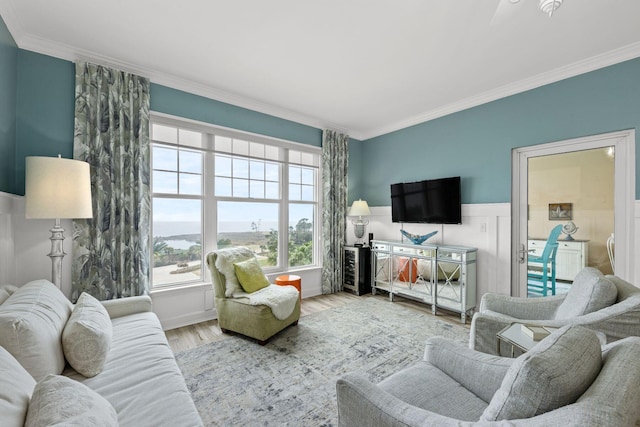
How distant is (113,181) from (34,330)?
1.83 m

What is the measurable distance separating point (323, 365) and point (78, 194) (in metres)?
2.39

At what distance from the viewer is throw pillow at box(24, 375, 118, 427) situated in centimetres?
80

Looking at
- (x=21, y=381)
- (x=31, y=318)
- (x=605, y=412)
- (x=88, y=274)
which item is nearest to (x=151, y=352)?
(x=31, y=318)

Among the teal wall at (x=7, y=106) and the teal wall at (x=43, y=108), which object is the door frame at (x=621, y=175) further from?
the teal wall at (x=7, y=106)

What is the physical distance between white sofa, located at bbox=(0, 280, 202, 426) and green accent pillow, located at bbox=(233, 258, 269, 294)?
1.12 m

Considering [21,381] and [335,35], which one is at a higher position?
[335,35]

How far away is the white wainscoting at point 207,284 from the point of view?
2.33 meters

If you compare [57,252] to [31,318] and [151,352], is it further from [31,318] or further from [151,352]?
[151,352]

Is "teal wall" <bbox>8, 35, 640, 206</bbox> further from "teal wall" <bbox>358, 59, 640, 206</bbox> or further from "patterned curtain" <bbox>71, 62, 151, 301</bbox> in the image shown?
"patterned curtain" <bbox>71, 62, 151, 301</bbox>

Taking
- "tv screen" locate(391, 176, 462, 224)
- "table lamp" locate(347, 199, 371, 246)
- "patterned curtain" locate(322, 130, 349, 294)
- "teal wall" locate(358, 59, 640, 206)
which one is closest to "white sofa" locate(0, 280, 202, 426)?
"patterned curtain" locate(322, 130, 349, 294)

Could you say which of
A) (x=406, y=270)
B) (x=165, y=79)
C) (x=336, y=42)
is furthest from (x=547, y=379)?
(x=165, y=79)

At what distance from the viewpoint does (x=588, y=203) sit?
2834 mm

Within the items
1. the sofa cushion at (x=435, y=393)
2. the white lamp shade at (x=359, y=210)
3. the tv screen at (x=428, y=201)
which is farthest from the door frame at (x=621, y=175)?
the sofa cushion at (x=435, y=393)

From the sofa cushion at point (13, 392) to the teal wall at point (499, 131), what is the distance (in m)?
4.10
